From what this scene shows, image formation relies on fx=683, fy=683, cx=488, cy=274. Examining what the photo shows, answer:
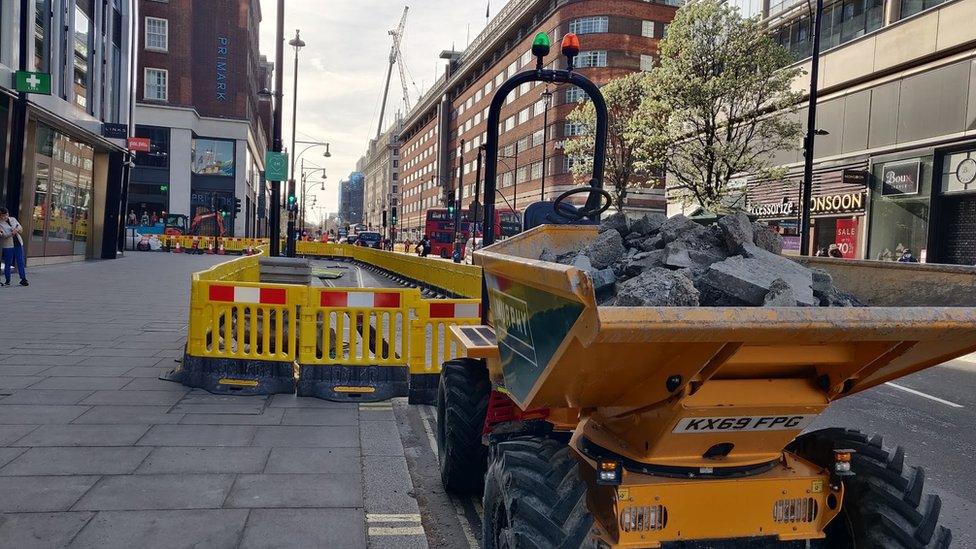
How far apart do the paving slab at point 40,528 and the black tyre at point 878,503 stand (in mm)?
3664

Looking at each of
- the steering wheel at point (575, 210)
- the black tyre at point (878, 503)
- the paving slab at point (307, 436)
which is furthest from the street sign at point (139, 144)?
the black tyre at point (878, 503)

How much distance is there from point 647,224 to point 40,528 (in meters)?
3.56

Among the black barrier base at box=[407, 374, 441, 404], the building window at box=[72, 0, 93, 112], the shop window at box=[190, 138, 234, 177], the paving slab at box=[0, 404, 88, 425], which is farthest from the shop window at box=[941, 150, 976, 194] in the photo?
the shop window at box=[190, 138, 234, 177]

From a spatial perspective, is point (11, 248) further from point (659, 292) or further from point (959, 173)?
point (959, 173)

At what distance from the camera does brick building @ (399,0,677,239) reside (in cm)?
5691

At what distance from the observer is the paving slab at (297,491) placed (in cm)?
418

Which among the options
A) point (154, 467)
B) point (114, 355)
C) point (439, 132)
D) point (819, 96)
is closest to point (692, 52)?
point (819, 96)

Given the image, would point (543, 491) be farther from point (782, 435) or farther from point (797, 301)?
point (797, 301)

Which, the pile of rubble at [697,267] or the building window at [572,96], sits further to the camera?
the building window at [572,96]

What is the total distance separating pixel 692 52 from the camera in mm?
22312

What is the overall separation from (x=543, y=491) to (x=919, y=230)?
23.5m

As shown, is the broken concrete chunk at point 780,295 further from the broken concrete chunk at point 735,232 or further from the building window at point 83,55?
the building window at point 83,55

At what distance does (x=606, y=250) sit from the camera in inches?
114

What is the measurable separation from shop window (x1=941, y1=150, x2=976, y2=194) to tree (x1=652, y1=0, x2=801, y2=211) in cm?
434
